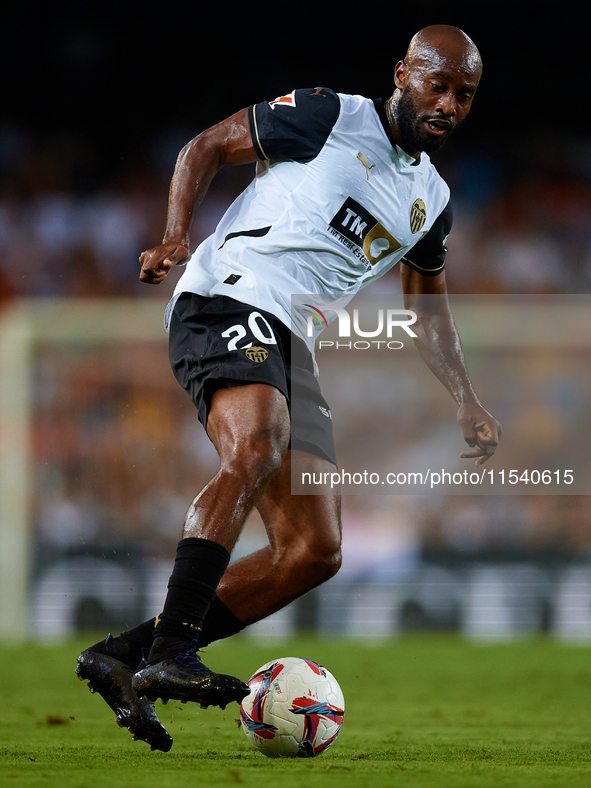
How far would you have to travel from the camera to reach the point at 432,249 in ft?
13.1

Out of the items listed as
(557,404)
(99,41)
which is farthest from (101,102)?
A: (557,404)

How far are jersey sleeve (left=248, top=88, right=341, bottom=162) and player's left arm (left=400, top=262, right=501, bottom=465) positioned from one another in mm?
851

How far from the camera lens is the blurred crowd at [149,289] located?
855cm

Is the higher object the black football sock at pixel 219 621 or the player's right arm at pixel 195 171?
the player's right arm at pixel 195 171

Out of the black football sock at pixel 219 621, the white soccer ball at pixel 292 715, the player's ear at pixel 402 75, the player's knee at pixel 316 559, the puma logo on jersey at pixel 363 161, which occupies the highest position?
the player's ear at pixel 402 75

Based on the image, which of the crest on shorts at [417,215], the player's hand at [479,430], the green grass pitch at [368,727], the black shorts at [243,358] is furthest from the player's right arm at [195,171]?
the green grass pitch at [368,727]

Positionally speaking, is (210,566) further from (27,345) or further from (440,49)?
(27,345)

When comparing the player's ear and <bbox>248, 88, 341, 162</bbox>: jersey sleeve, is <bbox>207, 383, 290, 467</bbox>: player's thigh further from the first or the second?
the player's ear

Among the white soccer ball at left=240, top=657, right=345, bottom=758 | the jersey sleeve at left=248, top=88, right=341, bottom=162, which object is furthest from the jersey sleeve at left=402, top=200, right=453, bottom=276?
the white soccer ball at left=240, top=657, right=345, bottom=758

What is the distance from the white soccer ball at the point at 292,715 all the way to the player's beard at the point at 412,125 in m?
1.82

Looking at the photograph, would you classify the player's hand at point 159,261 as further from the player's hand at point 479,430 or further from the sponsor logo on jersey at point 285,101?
the player's hand at point 479,430

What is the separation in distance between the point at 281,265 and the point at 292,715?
1.41 meters

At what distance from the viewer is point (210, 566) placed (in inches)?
107

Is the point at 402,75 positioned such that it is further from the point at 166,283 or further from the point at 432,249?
the point at 166,283
